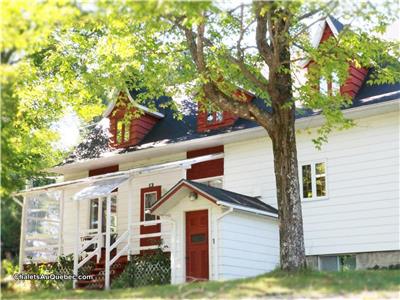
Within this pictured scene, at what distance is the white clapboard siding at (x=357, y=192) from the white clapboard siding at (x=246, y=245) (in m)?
1.13

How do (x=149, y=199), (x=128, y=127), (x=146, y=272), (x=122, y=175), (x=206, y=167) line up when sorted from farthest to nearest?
(x=128, y=127)
(x=149, y=199)
(x=206, y=167)
(x=122, y=175)
(x=146, y=272)

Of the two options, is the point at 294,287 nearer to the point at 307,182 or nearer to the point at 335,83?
the point at 307,182

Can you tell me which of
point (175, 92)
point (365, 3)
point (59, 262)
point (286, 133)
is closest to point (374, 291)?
point (286, 133)

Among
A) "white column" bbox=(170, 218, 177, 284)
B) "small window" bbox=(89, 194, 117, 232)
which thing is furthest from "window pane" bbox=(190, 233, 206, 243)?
"small window" bbox=(89, 194, 117, 232)

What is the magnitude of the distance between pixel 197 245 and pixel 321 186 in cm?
432

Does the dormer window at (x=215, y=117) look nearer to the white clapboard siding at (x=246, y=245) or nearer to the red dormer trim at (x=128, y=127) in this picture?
the red dormer trim at (x=128, y=127)

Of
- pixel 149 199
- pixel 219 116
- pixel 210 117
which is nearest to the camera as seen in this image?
pixel 219 116

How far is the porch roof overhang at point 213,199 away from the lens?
1728 centimetres

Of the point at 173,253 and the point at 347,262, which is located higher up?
the point at 173,253

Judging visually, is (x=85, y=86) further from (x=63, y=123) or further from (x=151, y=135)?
(x=63, y=123)

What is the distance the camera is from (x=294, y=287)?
12.1 m

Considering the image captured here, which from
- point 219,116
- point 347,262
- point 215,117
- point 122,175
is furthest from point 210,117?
point 347,262

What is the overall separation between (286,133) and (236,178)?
6.24m

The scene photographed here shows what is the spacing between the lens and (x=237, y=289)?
40.2ft
